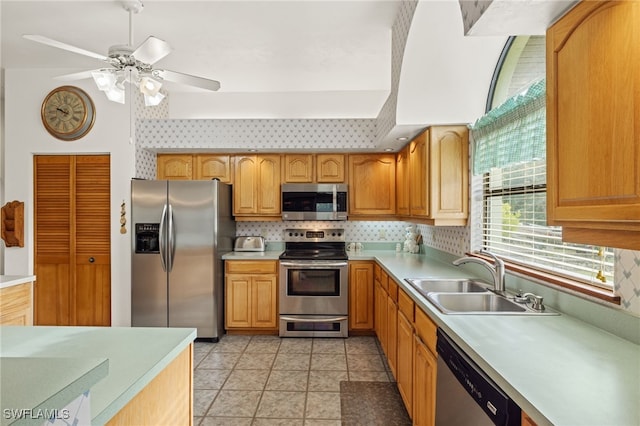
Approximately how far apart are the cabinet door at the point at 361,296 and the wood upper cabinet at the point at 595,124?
2.74 meters

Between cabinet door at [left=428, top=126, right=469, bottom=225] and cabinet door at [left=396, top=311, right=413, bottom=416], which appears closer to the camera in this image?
cabinet door at [left=396, top=311, right=413, bottom=416]

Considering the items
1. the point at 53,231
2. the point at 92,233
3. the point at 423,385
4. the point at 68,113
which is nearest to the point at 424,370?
the point at 423,385

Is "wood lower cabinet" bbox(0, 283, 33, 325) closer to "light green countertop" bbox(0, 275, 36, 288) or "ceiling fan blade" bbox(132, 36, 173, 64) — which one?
"light green countertop" bbox(0, 275, 36, 288)

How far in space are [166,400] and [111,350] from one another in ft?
0.87

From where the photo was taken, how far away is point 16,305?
2.48 m

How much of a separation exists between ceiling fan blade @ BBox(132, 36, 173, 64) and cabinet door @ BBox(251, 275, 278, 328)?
8.09ft

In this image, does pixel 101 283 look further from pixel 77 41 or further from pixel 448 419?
pixel 448 419

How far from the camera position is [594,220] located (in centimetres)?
99

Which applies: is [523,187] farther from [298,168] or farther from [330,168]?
[298,168]

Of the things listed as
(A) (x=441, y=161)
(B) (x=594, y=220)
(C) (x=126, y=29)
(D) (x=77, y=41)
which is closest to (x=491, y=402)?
(B) (x=594, y=220)

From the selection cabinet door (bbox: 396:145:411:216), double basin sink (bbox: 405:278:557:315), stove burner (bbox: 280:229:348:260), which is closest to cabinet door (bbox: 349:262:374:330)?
stove burner (bbox: 280:229:348:260)

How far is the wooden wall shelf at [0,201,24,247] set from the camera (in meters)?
3.73

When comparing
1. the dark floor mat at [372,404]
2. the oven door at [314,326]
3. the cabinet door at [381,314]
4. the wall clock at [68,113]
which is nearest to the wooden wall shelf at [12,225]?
the wall clock at [68,113]

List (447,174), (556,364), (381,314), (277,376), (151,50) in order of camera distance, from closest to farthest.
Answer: (556,364), (151,50), (447,174), (277,376), (381,314)
